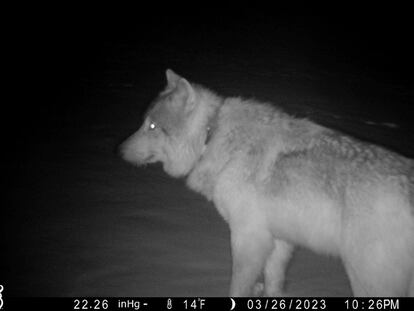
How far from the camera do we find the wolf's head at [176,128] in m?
5.31

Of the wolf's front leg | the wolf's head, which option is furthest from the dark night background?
the wolf's front leg

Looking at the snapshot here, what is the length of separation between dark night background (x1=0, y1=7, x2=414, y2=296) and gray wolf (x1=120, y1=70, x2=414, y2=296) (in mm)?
784

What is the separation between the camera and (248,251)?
4660mm

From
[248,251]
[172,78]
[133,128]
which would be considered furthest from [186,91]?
[133,128]

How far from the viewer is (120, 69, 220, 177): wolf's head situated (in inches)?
209

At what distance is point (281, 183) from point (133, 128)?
6.82 meters

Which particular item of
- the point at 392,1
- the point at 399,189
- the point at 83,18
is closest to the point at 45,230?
the point at 399,189

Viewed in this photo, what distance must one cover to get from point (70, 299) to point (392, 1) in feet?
147

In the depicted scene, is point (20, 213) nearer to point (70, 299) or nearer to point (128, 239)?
point (128, 239)
